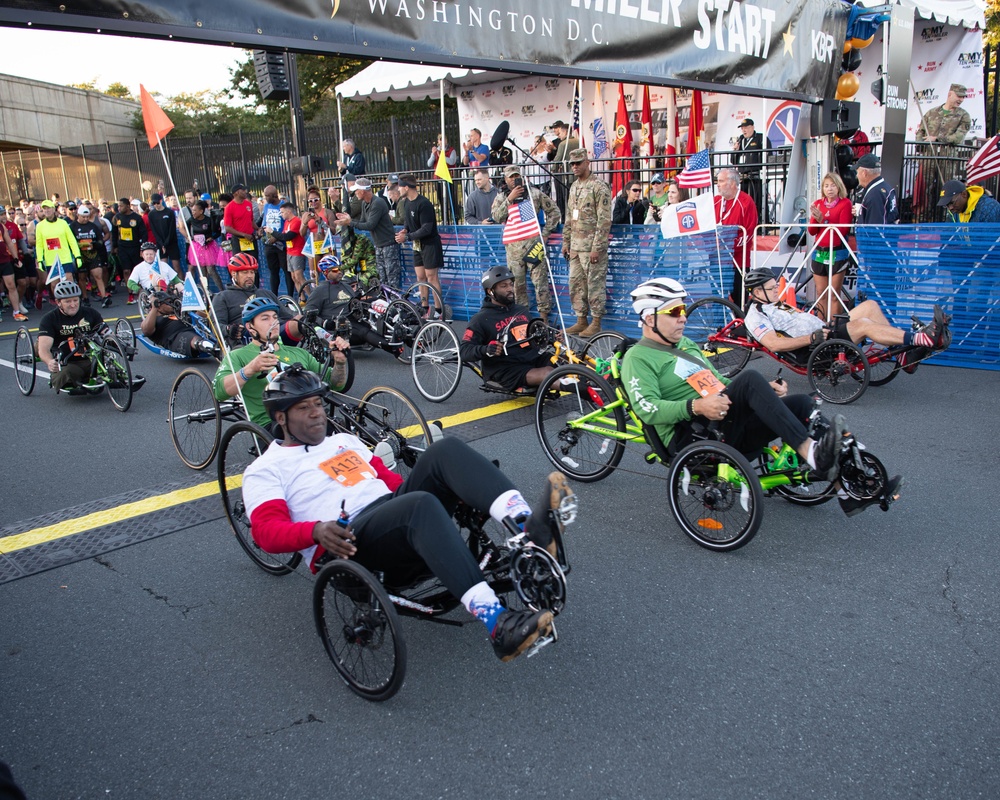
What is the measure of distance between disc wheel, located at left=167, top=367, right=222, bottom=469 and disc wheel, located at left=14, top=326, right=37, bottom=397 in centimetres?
401

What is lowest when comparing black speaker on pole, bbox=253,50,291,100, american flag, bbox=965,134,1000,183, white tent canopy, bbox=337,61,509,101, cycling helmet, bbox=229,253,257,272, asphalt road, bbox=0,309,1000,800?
asphalt road, bbox=0,309,1000,800

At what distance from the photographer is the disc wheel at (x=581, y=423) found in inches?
219

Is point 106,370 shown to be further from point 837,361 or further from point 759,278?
point 837,361

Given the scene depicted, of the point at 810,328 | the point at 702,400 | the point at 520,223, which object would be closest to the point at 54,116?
the point at 520,223

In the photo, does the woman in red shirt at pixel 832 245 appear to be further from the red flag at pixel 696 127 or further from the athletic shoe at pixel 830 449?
the athletic shoe at pixel 830 449

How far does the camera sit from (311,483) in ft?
11.8

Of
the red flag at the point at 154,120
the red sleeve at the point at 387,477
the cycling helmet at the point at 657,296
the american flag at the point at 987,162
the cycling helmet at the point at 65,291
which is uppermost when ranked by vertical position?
the red flag at the point at 154,120

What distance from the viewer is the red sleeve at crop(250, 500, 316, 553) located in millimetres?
3301

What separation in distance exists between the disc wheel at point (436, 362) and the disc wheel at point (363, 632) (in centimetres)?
467

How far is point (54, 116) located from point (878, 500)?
3652 cm

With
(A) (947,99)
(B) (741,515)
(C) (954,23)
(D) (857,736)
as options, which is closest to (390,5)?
(B) (741,515)

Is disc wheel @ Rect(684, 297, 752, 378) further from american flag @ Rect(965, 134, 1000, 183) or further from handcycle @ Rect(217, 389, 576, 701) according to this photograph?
handcycle @ Rect(217, 389, 576, 701)

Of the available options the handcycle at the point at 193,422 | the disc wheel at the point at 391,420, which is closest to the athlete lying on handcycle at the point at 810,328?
the disc wheel at the point at 391,420

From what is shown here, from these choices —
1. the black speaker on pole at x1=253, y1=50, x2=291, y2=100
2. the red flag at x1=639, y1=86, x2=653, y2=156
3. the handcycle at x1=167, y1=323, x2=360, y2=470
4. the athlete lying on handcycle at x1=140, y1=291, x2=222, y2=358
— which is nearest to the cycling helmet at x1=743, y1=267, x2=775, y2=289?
the handcycle at x1=167, y1=323, x2=360, y2=470
